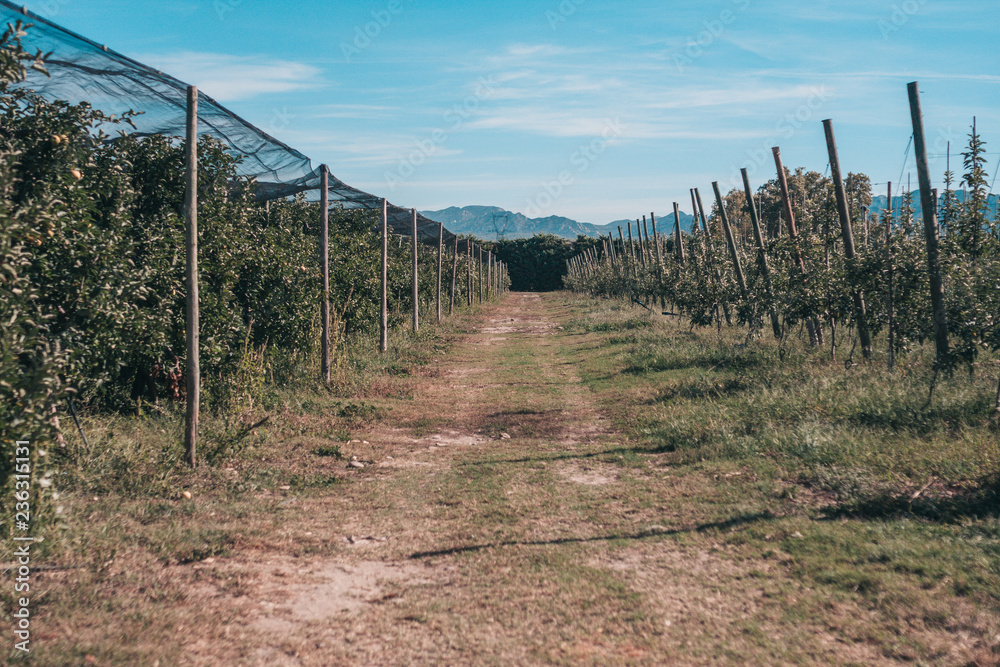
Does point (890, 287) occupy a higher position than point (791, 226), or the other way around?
point (791, 226)

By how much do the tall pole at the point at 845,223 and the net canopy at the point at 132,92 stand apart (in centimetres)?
828

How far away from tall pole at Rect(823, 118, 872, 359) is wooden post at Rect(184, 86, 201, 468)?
900cm

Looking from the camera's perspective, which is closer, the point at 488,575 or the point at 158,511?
the point at 488,575

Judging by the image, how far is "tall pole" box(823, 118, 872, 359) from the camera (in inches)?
393

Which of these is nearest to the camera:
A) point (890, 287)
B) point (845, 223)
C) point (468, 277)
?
point (890, 287)

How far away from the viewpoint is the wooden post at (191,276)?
572 cm

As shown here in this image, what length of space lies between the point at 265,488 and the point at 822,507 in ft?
15.5

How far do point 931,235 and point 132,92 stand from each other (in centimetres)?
901

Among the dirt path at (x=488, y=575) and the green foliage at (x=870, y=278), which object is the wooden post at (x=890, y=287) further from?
the dirt path at (x=488, y=575)

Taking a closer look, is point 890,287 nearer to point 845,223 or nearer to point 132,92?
point 845,223

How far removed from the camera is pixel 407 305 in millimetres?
21547

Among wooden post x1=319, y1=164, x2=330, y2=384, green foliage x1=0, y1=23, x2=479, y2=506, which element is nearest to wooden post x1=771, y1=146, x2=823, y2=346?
wooden post x1=319, y1=164, x2=330, y2=384

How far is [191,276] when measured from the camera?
5754mm

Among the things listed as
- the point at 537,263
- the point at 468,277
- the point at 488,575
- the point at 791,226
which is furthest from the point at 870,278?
the point at 537,263
